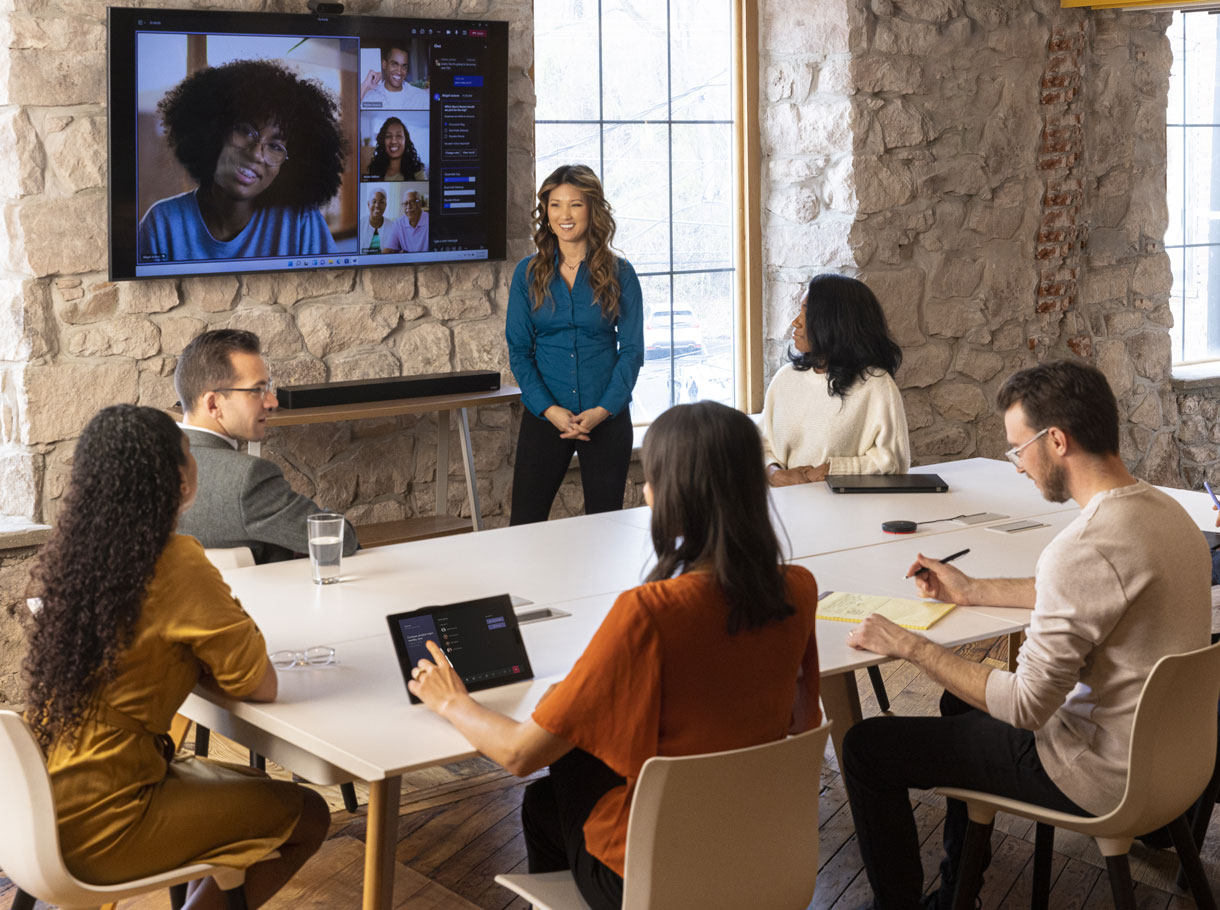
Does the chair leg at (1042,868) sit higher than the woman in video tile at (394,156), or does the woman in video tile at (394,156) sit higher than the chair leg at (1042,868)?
the woman in video tile at (394,156)

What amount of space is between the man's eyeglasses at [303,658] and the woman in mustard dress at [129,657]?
0.18 m

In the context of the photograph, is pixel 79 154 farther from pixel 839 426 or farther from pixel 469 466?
pixel 839 426

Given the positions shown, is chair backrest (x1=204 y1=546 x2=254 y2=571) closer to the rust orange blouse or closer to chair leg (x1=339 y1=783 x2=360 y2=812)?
chair leg (x1=339 y1=783 x2=360 y2=812)

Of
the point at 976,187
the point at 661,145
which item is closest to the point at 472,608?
the point at 661,145

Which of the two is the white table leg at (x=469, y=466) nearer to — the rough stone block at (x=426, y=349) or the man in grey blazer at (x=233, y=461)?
the rough stone block at (x=426, y=349)

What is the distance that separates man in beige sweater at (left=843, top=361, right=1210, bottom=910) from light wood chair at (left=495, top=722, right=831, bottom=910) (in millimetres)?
455

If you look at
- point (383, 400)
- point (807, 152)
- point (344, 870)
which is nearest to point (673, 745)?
point (344, 870)

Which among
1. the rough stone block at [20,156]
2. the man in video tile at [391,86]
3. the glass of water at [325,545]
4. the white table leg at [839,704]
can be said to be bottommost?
the white table leg at [839,704]

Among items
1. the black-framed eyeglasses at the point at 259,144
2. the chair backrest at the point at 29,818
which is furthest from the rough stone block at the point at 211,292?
the chair backrest at the point at 29,818

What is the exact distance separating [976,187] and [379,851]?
4.25 metres

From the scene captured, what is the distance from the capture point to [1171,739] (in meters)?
2.17

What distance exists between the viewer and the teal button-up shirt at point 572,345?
4.35 metres

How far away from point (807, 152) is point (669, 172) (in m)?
0.57

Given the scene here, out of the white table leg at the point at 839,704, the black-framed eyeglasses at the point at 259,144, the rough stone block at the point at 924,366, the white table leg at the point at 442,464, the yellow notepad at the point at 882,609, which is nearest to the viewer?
the yellow notepad at the point at 882,609
